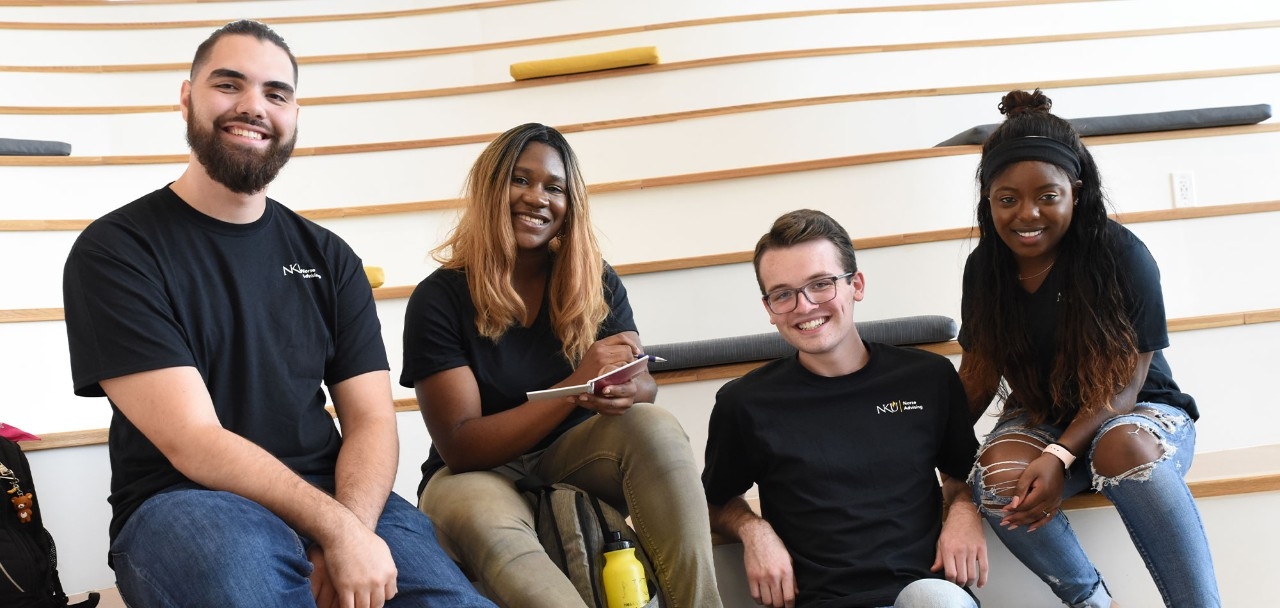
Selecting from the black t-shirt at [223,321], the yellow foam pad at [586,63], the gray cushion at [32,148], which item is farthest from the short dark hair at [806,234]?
the gray cushion at [32,148]

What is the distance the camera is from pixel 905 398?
1533 millimetres

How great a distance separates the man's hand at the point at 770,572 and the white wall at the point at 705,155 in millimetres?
369

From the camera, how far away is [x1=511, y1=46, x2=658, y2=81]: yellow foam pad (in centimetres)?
307

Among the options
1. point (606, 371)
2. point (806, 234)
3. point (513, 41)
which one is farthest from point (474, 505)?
point (513, 41)

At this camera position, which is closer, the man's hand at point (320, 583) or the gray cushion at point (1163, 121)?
the man's hand at point (320, 583)

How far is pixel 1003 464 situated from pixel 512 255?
2.62 ft

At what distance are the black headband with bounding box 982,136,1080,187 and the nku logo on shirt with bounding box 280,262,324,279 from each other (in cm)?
105

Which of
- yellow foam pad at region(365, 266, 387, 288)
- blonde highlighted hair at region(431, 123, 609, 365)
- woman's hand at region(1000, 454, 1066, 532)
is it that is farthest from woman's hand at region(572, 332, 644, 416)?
yellow foam pad at region(365, 266, 387, 288)

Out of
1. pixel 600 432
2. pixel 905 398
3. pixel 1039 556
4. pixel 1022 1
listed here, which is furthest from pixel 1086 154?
pixel 1022 1

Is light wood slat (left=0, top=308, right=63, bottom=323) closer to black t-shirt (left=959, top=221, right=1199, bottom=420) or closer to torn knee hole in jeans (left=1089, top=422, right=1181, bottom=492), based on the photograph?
black t-shirt (left=959, top=221, right=1199, bottom=420)

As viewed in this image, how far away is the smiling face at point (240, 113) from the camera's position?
4.43 feet

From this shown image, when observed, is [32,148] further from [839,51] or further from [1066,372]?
[1066,372]

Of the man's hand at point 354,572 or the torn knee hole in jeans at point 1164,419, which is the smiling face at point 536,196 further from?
the torn knee hole in jeans at point 1164,419

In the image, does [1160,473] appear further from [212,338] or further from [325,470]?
[212,338]
